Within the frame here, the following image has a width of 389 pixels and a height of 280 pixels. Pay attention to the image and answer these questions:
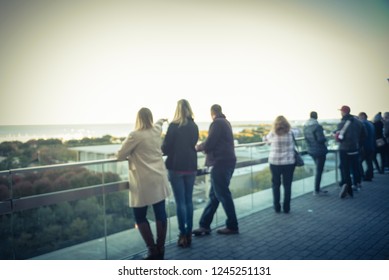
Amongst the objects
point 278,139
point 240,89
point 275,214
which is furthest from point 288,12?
point 240,89

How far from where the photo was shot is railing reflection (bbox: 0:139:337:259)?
3043 mm

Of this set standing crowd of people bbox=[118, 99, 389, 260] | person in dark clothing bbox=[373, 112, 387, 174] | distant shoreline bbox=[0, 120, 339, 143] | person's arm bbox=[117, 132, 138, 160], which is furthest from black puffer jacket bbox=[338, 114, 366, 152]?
person's arm bbox=[117, 132, 138, 160]

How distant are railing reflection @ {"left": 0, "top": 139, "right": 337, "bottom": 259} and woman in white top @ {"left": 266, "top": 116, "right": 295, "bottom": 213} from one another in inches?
85.8

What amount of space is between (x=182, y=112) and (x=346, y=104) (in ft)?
14.5

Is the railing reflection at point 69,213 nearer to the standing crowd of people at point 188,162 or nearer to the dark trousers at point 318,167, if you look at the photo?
the standing crowd of people at point 188,162

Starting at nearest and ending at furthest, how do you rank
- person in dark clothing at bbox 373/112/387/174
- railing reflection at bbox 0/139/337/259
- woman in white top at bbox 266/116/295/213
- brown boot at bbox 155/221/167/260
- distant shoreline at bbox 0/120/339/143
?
railing reflection at bbox 0/139/337/259 → brown boot at bbox 155/221/167/260 → woman in white top at bbox 266/116/295/213 → distant shoreline at bbox 0/120/339/143 → person in dark clothing at bbox 373/112/387/174

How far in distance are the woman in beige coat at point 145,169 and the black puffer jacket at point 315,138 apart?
4242 millimetres

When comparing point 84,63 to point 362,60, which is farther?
point 84,63

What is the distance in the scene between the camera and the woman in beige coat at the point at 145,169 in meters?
3.42

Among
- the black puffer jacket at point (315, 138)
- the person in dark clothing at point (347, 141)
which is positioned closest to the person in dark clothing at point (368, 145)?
the person in dark clothing at point (347, 141)

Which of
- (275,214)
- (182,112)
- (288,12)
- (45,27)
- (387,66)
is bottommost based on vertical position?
(275,214)

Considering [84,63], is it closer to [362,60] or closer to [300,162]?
[300,162]

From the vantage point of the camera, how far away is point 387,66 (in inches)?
240

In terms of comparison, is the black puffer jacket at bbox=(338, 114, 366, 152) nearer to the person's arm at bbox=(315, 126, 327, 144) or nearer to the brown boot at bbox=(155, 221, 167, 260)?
the person's arm at bbox=(315, 126, 327, 144)
